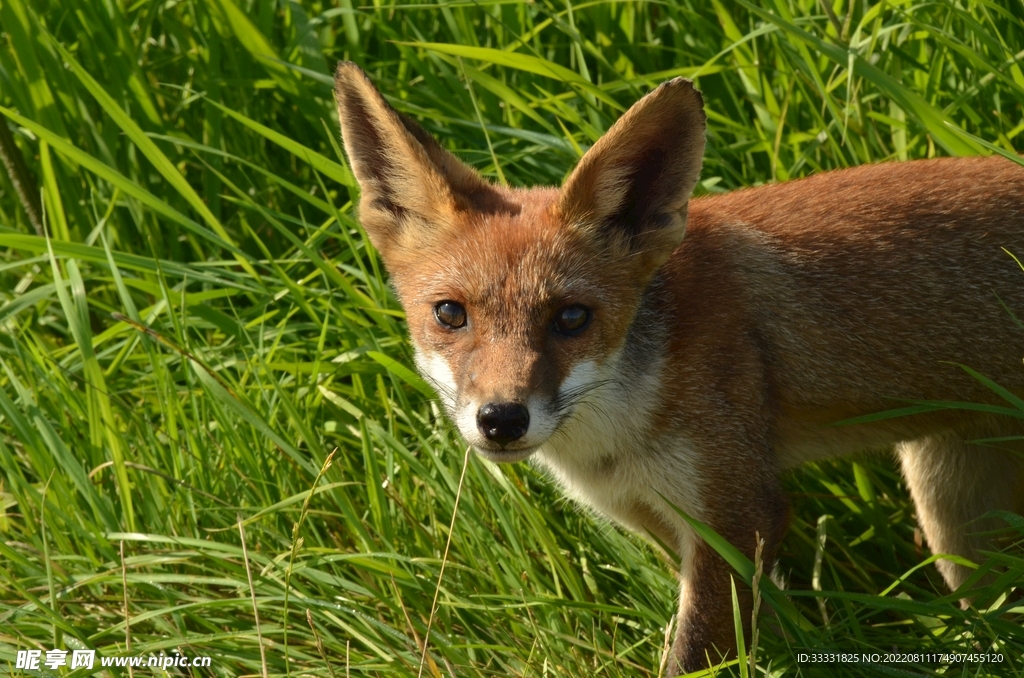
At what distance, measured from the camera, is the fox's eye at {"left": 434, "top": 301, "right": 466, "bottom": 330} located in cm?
377

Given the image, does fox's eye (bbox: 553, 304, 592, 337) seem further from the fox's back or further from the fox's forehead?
the fox's back

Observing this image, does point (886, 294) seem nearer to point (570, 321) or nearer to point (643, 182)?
point (643, 182)

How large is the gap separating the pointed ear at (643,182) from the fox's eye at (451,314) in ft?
1.62

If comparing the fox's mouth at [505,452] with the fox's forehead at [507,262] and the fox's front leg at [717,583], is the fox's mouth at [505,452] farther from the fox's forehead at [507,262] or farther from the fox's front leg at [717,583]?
the fox's front leg at [717,583]

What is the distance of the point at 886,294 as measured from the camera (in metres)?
4.12

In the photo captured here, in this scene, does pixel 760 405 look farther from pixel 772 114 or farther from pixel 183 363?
pixel 183 363

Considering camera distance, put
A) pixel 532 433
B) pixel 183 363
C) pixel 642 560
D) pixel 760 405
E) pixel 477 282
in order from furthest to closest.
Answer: pixel 183 363, pixel 642 560, pixel 760 405, pixel 477 282, pixel 532 433

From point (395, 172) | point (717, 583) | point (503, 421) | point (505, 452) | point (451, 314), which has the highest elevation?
point (395, 172)

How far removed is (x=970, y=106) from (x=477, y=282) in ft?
8.77

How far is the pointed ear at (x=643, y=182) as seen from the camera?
12.1 ft

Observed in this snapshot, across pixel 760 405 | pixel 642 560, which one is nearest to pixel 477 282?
pixel 760 405

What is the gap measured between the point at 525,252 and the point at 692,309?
2.20 ft

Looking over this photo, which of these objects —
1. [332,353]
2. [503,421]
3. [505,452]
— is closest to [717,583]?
[505,452]

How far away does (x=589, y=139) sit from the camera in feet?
17.7
